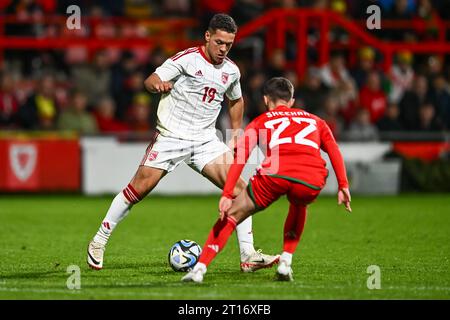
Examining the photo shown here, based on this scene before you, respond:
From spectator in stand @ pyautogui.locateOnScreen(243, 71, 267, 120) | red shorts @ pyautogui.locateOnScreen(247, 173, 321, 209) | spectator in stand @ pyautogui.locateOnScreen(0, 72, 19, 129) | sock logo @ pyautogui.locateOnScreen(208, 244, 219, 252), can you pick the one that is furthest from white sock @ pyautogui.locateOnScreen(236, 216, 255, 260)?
spectator in stand @ pyautogui.locateOnScreen(0, 72, 19, 129)

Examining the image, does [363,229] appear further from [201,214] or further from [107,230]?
[107,230]

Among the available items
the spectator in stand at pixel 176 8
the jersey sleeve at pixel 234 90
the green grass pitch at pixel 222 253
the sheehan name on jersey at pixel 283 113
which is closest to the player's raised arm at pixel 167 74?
the jersey sleeve at pixel 234 90

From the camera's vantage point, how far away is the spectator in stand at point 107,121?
60.3ft

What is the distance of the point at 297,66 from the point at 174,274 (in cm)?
1161

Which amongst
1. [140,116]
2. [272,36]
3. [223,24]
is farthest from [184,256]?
[272,36]

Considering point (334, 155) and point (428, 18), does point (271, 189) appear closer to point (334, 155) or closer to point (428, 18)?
point (334, 155)

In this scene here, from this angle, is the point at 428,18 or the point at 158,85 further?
the point at 428,18

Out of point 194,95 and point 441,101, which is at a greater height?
point 194,95

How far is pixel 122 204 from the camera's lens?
9195mm

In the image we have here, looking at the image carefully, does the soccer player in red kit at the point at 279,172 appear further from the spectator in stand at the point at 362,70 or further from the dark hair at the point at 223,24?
the spectator in stand at the point at 362,70

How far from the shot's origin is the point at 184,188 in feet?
58.2

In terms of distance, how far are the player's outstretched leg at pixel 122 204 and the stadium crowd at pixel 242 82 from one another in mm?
8615

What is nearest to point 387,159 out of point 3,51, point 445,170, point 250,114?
point 445,170

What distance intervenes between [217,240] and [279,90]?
4.34 ft
